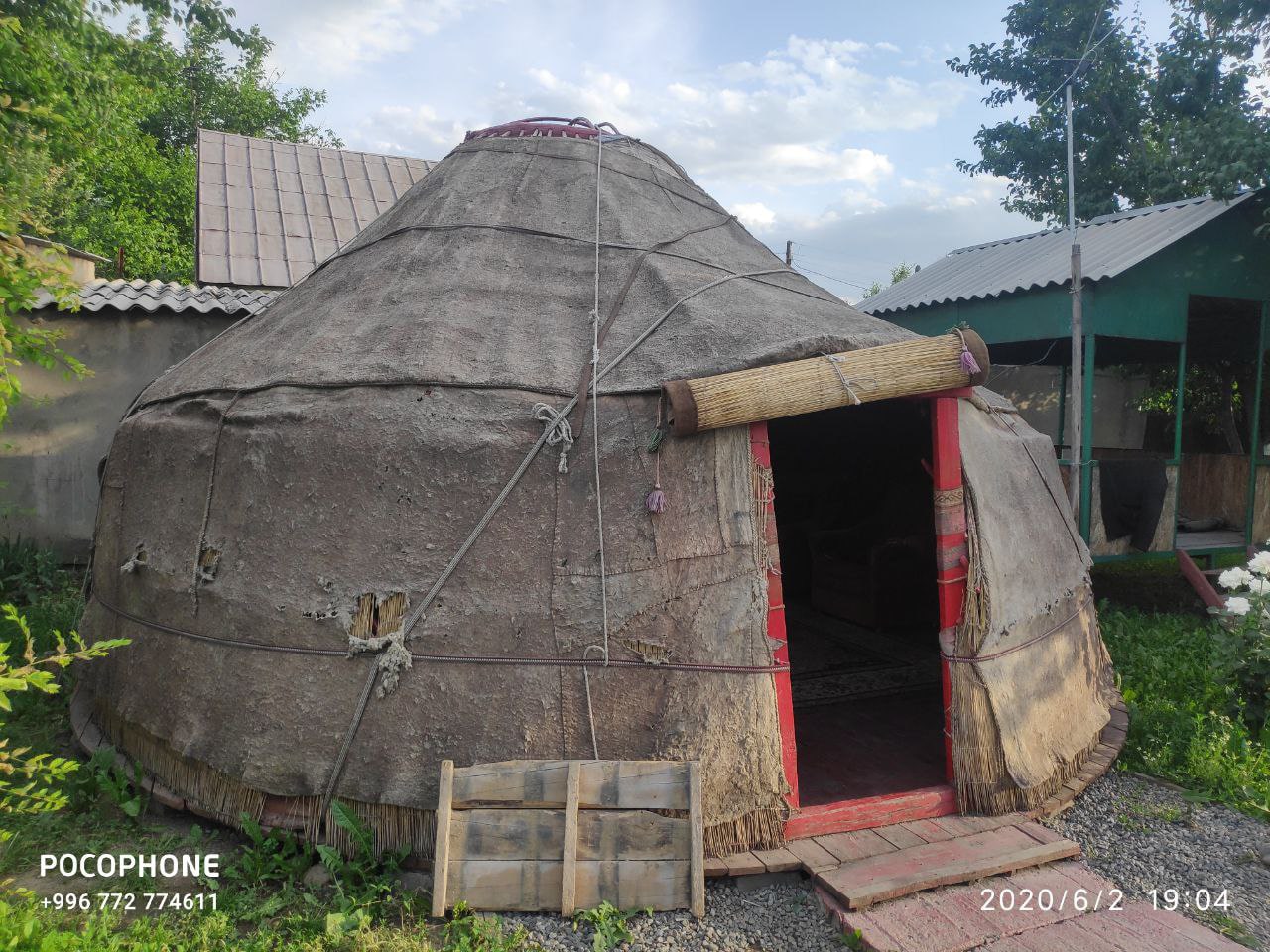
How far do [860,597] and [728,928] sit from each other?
4.51 metres

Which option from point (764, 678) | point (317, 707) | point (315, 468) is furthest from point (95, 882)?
point (764, 678)

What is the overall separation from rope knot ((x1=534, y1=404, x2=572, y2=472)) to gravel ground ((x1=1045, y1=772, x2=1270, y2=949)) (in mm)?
2775

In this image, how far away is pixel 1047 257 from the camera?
28.7 ft

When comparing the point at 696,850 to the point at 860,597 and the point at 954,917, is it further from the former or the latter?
the point at 860,597

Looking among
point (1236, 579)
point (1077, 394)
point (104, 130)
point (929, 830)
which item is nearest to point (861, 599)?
point (1077, 394)

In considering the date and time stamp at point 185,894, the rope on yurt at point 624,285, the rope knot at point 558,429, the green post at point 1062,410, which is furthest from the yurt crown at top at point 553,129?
the green post at point 1062,410

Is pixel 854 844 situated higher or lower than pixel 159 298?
lower

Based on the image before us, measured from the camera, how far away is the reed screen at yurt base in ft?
15.4

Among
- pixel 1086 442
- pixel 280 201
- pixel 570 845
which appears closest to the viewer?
pixel 570 845

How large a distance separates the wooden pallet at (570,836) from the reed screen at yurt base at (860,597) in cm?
102

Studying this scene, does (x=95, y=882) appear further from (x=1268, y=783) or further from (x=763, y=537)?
(x=1268, y=783)

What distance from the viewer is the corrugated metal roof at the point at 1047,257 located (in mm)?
7438

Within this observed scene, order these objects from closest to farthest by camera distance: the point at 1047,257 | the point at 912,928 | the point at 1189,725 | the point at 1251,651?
the point at 912,928, the point at 1189,725, the point at 1251,651, the point at 1047,257

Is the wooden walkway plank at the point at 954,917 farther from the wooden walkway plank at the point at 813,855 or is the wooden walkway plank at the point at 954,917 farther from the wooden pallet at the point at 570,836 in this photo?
the wooden pallet at the point at 570,836
